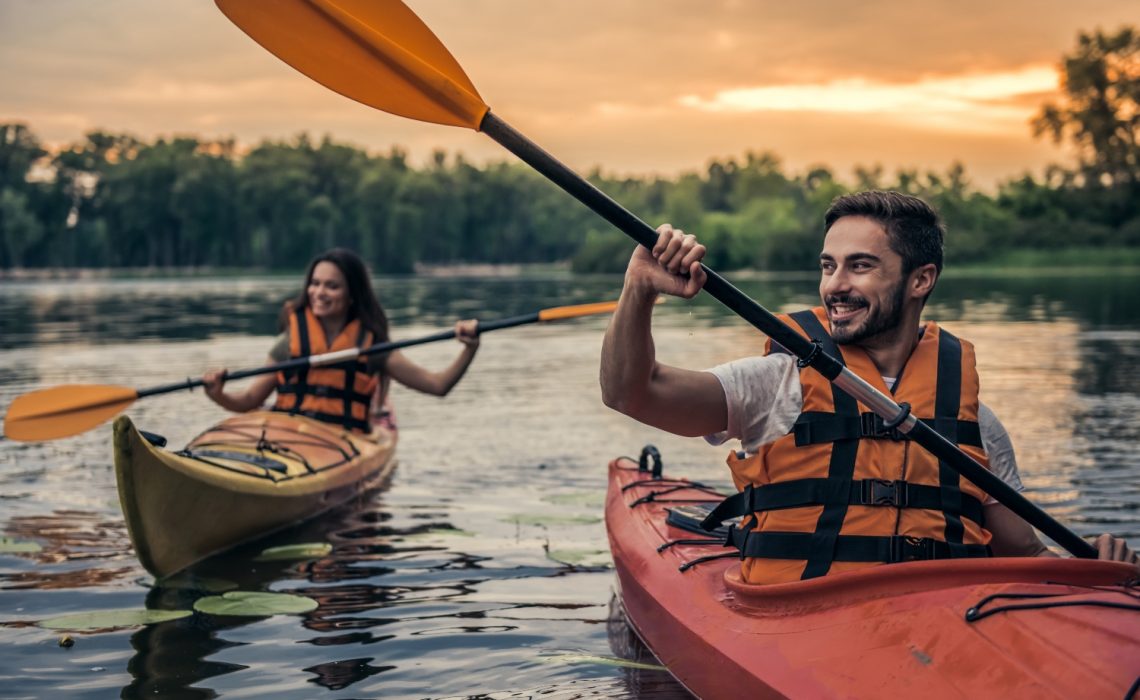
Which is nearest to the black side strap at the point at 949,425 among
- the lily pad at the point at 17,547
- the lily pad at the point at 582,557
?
the lily pad at the point at 582,557

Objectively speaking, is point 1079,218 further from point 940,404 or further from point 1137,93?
point 940,404

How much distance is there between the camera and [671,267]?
2.77 m

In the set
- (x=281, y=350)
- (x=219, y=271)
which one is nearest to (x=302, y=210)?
(x=219, y=271)

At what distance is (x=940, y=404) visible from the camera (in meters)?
3.17

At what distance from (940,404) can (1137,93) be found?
76.2m

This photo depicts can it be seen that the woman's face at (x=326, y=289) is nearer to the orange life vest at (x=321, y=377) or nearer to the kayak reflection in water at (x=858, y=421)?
the orange life vest at (x=321, y=377)

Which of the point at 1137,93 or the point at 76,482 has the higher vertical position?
the point at 1137,93

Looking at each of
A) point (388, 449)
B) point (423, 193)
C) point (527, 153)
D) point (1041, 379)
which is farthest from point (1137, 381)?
point (423, 193)

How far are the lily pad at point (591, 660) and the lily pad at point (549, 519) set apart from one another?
216 centimetres

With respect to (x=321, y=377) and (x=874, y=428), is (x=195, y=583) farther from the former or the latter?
(x=874, y=428)

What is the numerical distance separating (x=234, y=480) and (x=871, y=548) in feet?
11.9

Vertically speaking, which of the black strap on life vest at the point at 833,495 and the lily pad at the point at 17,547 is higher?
the black strap on life vest at the point at 833,495

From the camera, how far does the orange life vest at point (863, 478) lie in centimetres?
309

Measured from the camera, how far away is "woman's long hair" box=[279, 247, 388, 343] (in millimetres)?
7438
